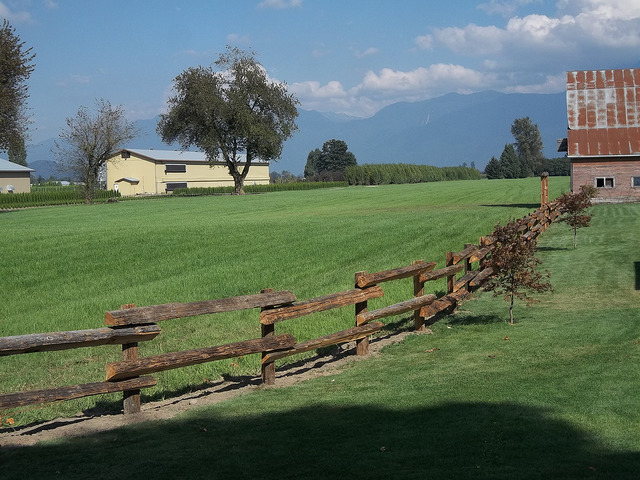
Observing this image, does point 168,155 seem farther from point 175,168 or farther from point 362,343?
point 362,343

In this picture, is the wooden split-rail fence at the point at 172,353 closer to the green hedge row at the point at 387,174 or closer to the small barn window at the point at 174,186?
the small barn window at the point at 174,186

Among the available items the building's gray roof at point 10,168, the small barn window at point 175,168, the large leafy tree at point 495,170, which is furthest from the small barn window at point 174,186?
the large leafy tree at point 495,170

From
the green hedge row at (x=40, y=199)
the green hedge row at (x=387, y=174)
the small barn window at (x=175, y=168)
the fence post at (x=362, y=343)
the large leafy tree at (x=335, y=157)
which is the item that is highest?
the large leafy tree at (x=335, y=157)

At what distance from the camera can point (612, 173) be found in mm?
49812

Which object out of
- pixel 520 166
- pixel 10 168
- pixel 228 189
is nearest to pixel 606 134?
pixel 228 189

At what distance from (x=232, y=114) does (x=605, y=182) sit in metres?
49.9

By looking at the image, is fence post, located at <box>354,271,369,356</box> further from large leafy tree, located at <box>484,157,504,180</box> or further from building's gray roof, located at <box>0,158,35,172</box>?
large leafy tree, located at <box>484,157,504,180</box>

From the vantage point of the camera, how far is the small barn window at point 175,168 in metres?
117

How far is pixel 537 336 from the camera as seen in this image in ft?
39.1

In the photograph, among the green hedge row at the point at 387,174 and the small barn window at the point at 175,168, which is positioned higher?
the small barn window at the point at 175,168

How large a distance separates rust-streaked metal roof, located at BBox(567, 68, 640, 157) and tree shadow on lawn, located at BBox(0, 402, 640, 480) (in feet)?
148

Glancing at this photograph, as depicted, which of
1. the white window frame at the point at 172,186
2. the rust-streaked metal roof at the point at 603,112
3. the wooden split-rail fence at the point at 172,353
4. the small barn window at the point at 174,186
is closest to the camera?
the wooden split-rail fence at the point at 172,353

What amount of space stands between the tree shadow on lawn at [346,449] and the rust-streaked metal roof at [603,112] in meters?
45.2

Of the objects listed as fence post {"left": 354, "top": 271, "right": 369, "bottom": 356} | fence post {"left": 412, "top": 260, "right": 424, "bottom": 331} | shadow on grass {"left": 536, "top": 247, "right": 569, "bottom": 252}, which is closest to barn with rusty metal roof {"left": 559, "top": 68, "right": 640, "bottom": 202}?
shadow on grass {"left": 536, "top": 247, "right": 569, "bottom": 252}
